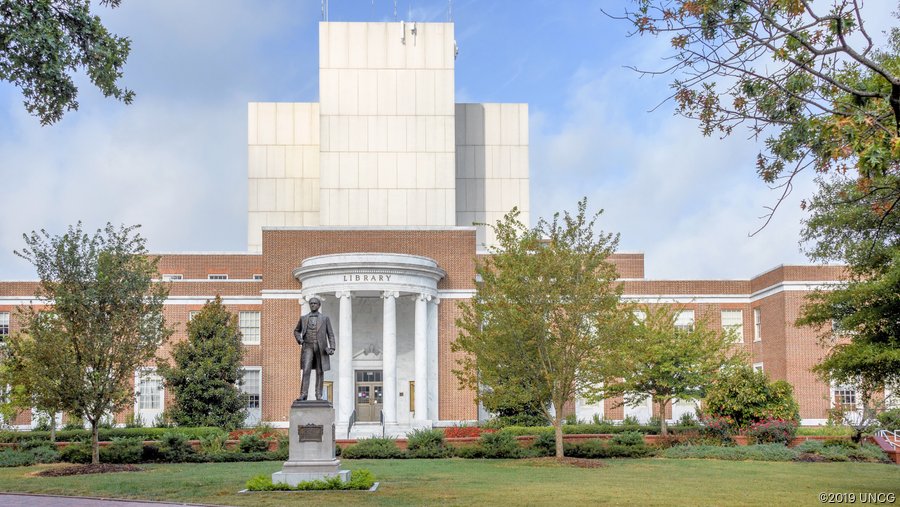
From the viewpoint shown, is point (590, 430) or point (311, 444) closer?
point (311, 444)

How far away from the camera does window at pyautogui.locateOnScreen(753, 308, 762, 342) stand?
5331 cm

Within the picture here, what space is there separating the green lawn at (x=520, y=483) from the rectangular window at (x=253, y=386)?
20593 mm

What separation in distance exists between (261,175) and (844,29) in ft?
183

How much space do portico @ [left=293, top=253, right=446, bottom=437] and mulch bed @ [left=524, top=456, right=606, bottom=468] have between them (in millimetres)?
14857

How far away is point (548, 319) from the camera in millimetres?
29672

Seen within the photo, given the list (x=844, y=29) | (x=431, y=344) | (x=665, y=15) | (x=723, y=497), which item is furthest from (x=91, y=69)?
(x=431, y=344)

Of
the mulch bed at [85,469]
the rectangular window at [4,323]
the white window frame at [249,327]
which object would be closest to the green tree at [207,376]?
the white window frame at [249,327]

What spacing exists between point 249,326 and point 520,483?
106ft

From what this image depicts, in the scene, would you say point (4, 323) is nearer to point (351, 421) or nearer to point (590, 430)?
point (351, 421)

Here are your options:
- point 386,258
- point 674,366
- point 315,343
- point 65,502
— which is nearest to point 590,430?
point 674,366

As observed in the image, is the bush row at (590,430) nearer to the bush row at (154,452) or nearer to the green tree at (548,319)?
the green tree at (548,319)

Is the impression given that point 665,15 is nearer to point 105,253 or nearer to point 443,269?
point 105,253

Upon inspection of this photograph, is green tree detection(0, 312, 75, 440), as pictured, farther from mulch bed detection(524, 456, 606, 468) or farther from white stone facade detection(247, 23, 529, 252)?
white stone facade detection(247, 23, 529, 252)

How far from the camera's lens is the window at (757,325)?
175 feet
